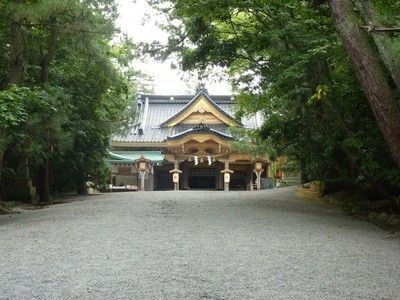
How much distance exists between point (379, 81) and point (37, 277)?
449cm

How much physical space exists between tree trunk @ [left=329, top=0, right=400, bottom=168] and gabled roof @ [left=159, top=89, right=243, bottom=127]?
64.0ft

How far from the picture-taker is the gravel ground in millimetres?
3650

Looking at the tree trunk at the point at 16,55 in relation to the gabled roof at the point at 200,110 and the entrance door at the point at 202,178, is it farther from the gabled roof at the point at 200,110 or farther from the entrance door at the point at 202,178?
the entrance door at the point at 202,178

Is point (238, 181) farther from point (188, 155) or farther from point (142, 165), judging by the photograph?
point (142, 165)

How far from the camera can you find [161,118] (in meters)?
28.3

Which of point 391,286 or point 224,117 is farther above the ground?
point 224,117

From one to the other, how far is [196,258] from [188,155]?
1937 cm

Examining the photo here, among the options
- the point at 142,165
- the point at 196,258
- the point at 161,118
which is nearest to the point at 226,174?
the point at 142,165

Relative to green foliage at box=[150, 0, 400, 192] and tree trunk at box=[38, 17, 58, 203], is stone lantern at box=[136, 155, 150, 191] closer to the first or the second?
tree trunk at box=[38, 17, 58, 203]

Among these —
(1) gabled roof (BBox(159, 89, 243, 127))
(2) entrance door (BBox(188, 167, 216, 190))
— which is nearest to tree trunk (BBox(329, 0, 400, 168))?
(1) gabled roof (BBox(159, 89, 243, 127))

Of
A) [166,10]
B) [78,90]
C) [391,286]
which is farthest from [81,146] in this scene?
[391,286]

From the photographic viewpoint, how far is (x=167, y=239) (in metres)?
5.84

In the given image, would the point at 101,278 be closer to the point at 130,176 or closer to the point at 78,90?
the point at 78,90

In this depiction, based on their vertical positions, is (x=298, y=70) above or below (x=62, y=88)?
below
